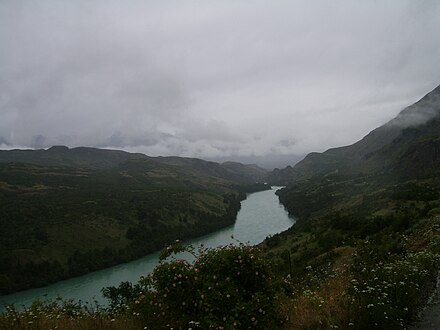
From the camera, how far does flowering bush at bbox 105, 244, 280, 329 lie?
622 centimetres

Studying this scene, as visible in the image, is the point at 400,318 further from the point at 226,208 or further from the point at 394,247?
the point at 226,208

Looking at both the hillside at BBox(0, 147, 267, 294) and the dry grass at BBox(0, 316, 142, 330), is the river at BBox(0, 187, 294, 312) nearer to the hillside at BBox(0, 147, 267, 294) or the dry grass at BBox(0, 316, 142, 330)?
the hillside at BBox(0, 147, 267, 294)

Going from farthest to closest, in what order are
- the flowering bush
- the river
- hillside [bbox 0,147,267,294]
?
hillside [bbox 0,147,267,294] < the river < the flowering bush

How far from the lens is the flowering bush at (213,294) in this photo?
6.22 m

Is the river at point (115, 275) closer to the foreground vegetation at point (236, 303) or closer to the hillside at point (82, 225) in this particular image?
the hillside at point (82, 225)

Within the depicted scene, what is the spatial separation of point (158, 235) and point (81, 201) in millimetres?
44752

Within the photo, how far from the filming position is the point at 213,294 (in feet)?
20.5

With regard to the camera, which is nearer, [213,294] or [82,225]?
[213,294]

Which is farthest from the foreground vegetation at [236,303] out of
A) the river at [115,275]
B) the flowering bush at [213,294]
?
the river at [115,275]

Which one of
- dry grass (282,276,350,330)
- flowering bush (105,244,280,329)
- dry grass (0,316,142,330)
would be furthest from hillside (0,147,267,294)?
dry grass (282,276,350,330)

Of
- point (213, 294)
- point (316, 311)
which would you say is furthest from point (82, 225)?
point (213, 294)

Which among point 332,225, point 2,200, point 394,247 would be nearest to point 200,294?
point 394,247

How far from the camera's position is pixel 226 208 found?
17712 centimetres

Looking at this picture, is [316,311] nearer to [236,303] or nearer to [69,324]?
[236,303]
